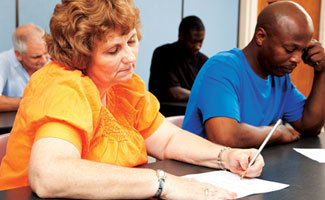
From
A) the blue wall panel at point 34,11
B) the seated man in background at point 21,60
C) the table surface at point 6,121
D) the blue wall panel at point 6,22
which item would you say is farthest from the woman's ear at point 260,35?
the blue wall panel at point 6,22

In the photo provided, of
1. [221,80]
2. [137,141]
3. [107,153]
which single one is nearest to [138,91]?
[137,141]

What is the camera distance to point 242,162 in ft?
4.14

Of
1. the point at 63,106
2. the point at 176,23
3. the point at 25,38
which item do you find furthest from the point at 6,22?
the point at 63,106

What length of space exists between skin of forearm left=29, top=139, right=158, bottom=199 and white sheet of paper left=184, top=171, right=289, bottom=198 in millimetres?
268

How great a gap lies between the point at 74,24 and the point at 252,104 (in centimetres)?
103

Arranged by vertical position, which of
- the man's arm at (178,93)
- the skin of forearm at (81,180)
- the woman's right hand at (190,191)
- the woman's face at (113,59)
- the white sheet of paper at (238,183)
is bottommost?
the man's arm at (178,93)

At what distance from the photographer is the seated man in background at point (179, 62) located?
4.14m

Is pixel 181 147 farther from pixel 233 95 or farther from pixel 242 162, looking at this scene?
pixel 233 95

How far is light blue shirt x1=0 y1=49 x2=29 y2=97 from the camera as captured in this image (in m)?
3.22

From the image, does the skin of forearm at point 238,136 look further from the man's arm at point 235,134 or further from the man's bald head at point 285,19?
the man's bald head at point 285,19

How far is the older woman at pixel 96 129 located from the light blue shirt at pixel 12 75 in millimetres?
2057

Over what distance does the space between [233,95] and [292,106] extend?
51 centimetres

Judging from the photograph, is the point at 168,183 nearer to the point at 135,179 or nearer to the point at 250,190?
the point at 135,179

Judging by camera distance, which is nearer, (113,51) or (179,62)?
(113,51)
